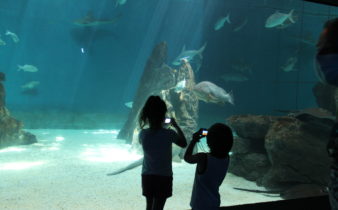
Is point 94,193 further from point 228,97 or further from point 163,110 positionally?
point 228,97

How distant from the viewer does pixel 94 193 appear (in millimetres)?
4023

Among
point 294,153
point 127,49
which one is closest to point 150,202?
point 294,153

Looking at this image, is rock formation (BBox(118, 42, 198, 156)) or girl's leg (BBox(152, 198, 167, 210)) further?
rock formation (BBox(118, 42, 198, 156))

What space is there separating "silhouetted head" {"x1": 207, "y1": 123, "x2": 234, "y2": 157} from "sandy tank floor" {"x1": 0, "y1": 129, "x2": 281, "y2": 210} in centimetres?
169

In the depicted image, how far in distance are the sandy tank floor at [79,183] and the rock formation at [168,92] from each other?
179 centimetres

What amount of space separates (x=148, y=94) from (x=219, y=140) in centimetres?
766

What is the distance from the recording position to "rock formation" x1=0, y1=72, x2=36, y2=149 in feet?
25.6

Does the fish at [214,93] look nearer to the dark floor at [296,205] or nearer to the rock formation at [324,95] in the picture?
the dark floor at [296,205]

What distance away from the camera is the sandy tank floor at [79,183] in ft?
11.7

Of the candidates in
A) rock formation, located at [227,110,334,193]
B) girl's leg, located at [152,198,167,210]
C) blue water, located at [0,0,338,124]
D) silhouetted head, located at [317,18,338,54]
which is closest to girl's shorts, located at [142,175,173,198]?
girl's leg, located at [152,198,167,210]

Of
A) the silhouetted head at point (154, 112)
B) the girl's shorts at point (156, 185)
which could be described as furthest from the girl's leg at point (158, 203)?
the silhouetted head at point (154, 112)

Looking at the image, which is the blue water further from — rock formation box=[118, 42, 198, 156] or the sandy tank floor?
the sandy tank floor

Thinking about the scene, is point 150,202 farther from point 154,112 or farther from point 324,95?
point 324,95

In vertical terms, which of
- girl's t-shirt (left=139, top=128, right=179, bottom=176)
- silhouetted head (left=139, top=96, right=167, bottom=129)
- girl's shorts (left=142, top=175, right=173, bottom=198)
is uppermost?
silhouetted head (left=139, top=96, right=167, bottom=129)
